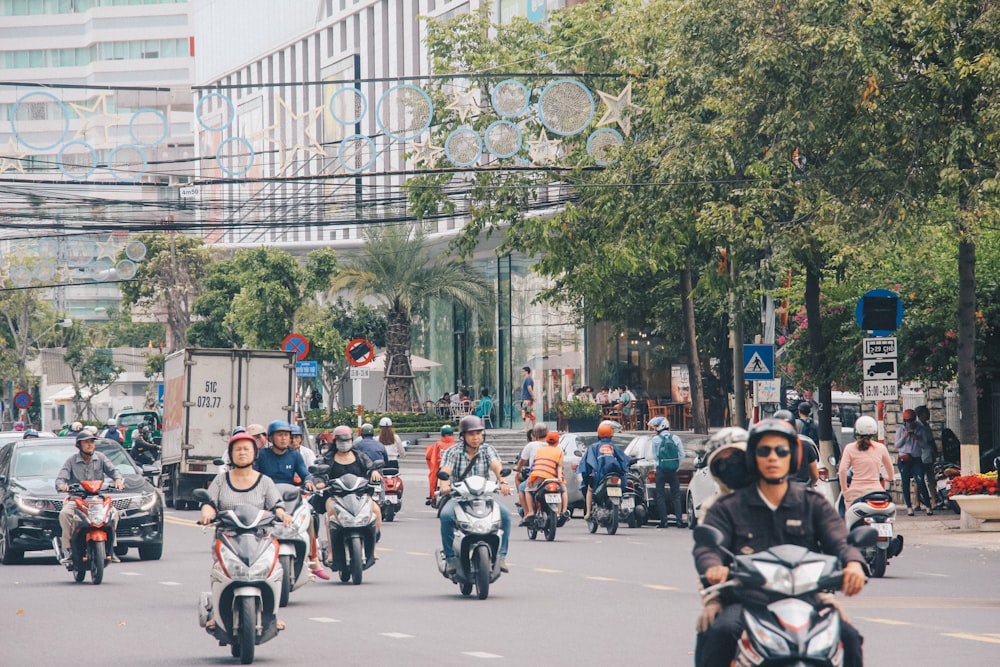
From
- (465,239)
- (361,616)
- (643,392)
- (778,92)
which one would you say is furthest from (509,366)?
(361,616)

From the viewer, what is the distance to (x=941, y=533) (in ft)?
75.8

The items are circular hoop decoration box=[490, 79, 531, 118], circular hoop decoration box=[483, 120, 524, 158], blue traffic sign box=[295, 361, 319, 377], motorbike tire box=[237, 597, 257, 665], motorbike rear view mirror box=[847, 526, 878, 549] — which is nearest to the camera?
motorbike rear view mirror box=[847, 526, 878, 549]

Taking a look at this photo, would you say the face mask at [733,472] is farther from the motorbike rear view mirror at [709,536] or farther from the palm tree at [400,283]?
the palm tree at [400,283]

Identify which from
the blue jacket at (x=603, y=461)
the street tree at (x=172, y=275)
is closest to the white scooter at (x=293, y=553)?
the blue jacket at (x=603, y=461)

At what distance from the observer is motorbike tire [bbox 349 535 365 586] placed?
52.9 ft

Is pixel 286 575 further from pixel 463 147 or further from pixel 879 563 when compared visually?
pixel 463 147

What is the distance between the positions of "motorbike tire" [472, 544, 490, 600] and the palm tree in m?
41.0

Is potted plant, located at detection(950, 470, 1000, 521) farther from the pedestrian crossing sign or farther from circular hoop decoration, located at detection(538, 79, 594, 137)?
circular hoop decoration, located at detection(538, 79, 594, 137)

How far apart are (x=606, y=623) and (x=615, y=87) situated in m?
20.7

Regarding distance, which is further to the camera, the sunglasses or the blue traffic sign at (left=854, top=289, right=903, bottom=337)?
the blue traffic sign at (left=854, top=289, right=903, bottom=337)

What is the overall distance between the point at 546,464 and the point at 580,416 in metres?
27.8

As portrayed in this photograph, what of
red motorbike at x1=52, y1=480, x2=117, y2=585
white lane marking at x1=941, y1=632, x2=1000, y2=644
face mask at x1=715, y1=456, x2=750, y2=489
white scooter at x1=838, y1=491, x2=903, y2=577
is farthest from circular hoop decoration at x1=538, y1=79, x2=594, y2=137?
face mask at x1=715, y1=456, x2=750, y2=489

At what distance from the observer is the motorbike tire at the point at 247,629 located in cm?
1077

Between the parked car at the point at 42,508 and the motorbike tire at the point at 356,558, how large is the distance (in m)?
4.44
